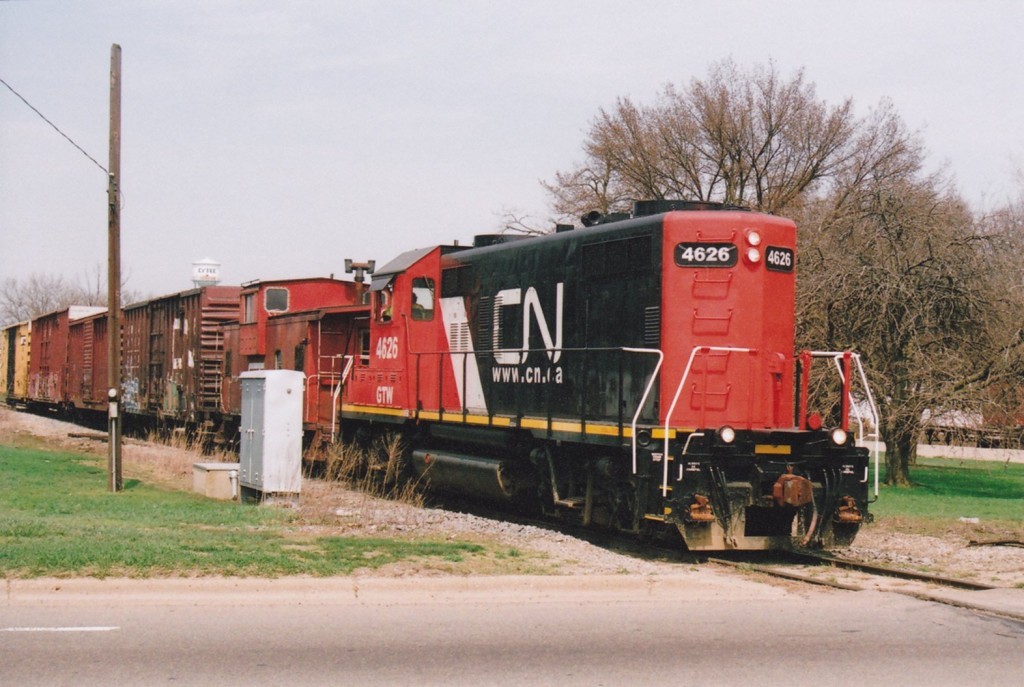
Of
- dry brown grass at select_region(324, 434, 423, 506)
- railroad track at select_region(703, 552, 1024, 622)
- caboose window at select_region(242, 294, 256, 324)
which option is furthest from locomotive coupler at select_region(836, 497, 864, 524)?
caboose window at select_region(242, 294, 256, 324)

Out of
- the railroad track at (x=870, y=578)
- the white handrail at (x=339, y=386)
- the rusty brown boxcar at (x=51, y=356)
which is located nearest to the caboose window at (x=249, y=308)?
the white handrail at (x=339, y=386)

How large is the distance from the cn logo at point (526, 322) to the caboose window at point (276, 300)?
31.2 ft

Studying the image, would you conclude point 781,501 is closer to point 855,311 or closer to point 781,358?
point 781,358

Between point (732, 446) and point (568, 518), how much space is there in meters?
3.62

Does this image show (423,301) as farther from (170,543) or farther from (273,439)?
(170,543)

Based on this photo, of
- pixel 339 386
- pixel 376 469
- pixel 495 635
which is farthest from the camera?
pixel 339 386

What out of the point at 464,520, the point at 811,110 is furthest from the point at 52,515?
the point at 811,110

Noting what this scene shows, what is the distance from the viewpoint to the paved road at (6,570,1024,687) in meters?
6.87

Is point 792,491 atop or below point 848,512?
atop

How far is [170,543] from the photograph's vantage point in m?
10.9

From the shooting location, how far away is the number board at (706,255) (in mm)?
12953

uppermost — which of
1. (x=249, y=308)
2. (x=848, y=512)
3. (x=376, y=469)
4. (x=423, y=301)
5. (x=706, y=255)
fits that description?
(x=249, y=308)

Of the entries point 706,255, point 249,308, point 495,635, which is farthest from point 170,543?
point 249,308

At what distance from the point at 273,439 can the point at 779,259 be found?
7696 mm
